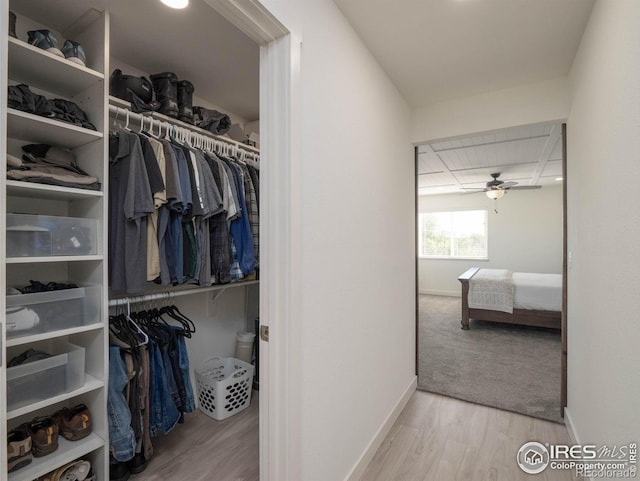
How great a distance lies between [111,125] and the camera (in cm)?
196

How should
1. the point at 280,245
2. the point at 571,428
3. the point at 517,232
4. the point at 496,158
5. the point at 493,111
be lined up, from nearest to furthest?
the point at 280,245 < the point at 571,428 < the point at 493,111 < the point at 496,158 < the point at 517,232

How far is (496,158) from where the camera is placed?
13.3 feet

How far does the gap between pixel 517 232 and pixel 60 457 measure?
24.7 feet

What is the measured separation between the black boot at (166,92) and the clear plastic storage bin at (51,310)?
113 centimetres

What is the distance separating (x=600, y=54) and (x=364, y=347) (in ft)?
5.88

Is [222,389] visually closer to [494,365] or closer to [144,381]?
[144,381]

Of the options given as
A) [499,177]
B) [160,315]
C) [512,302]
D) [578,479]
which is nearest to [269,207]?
[160,315]

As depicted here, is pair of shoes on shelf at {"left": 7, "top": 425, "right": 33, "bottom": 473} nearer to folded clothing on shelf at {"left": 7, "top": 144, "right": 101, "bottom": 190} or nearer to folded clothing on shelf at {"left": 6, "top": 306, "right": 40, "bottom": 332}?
folded clothing on shelf at {"left": 6, "top": 306, "right": 40, "bottom": 332}

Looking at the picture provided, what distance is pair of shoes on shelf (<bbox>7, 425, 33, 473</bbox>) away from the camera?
1.34 m

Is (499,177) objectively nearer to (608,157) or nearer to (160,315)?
(608,157)

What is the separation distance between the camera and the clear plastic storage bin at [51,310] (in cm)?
132

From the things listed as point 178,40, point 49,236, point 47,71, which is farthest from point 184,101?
point 49,236

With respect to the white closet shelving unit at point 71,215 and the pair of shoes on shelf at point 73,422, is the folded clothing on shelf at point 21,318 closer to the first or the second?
the white closet shelving unit at point 71,215

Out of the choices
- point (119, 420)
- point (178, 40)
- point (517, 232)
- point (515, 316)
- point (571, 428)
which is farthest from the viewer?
point (517, 232)
